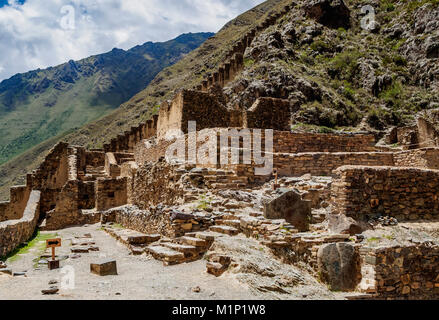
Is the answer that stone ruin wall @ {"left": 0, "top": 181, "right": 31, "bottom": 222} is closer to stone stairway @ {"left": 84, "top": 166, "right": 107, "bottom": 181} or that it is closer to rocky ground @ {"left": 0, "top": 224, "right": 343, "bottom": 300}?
stone stairway @ {"left": 84, "top": 166, "right": 107, "bottom": 181}

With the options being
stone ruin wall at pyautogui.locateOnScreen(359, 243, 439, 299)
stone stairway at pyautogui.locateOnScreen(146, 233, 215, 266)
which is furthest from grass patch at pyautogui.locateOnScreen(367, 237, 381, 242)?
stone stairway at pyautogui.locateOnScreen(146, 233, 215, 266)

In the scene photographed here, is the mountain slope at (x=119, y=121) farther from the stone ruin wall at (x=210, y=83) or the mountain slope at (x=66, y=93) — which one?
the stone ruin wall at (x=210, y=83)

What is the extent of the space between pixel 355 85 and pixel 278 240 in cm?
3061

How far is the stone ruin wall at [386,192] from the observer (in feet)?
23.7

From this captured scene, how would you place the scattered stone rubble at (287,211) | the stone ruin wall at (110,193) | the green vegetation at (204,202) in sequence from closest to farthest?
the scattered stone rubble at (287,211) → the green vegetation at (204,202) → the stone ruin wall at (110,193)

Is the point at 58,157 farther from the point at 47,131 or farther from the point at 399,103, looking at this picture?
the point at 47,131

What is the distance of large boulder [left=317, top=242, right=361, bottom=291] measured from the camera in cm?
554

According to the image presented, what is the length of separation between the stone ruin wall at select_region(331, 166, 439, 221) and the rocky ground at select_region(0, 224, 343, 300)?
2.13 meters

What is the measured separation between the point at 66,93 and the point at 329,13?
218 feet

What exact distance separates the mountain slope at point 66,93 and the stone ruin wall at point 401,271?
2438 inches

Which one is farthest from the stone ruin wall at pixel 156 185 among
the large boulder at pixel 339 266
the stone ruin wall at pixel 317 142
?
the large boulder at pixel 339 266

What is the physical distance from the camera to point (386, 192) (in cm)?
743

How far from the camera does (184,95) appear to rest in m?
15.5
